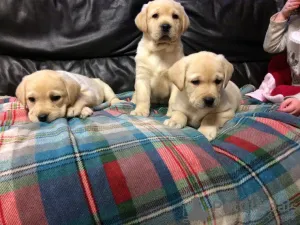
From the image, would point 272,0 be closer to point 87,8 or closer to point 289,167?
point 87,8

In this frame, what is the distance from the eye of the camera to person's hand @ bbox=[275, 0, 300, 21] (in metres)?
1.79

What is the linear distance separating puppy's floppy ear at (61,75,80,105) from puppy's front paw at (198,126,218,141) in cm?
67

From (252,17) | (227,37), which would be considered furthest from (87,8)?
(252,17)

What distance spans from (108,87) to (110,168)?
108cm

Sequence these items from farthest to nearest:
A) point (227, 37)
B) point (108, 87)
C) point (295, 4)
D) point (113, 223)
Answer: point (227, 37)
point (108, 87)
point (295, 4)
point (113, 223)

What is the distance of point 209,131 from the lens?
1.41 meters

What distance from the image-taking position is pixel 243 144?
1.25 m

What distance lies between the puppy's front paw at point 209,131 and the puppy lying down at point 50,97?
0.57 m

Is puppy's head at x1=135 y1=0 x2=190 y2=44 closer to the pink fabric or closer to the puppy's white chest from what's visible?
the puppy's white chest

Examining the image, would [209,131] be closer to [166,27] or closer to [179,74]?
[179,74]

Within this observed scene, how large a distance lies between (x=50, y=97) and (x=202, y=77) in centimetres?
74

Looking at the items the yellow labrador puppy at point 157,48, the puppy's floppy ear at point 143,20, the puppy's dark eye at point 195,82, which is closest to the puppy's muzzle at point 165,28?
the yellow labrador puppy at point 157,48

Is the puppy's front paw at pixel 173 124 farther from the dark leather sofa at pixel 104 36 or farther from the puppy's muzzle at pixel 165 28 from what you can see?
the dark leather sofa at pixel 104 36

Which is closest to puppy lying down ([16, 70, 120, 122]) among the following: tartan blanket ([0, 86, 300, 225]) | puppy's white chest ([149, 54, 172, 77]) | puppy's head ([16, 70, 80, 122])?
puppy's head ([16, 70, 80, 122])
